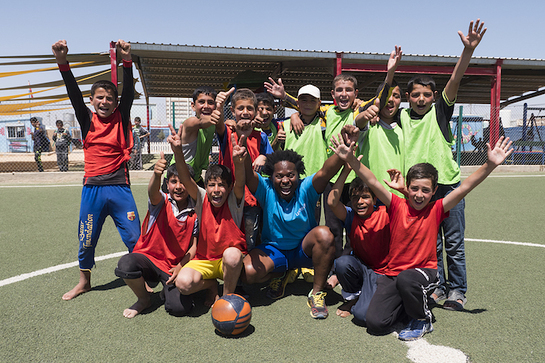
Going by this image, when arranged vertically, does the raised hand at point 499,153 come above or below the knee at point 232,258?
above

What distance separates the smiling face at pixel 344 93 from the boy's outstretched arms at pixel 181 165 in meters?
1.51

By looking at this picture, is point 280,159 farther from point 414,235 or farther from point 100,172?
point 100,172

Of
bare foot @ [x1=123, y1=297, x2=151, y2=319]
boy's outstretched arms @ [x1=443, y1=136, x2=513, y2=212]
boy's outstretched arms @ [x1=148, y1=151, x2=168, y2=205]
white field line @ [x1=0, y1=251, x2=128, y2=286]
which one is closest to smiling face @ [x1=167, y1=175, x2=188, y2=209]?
boy's outstretched arms @ [x1=148, y1=151, x2=168, y2=205]

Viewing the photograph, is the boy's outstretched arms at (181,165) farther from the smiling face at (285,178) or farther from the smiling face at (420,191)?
the smiling face at (420,191)

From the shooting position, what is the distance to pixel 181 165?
9.73ft

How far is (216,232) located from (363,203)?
4.15ft

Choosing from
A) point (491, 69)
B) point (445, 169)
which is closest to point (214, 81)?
point (491, 69)

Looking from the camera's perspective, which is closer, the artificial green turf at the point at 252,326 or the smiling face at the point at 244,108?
the artificial green turf at the point at 252,326

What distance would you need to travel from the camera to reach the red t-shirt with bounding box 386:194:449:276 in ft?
9.41

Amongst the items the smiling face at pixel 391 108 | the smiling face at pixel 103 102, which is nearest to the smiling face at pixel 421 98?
the smiling face at pixel 391 108

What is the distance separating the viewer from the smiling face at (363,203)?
10.3 ft

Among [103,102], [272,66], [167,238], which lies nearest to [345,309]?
[167,238]

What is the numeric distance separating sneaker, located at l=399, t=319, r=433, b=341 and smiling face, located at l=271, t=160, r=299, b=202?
53.6 inches

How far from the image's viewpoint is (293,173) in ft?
10.5
